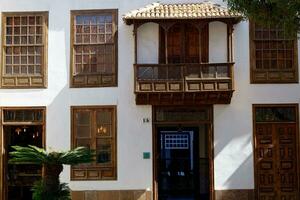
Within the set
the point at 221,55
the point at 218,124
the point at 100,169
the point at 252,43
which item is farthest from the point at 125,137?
the point at 252,43

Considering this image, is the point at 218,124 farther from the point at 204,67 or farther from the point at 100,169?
the point at 100,169

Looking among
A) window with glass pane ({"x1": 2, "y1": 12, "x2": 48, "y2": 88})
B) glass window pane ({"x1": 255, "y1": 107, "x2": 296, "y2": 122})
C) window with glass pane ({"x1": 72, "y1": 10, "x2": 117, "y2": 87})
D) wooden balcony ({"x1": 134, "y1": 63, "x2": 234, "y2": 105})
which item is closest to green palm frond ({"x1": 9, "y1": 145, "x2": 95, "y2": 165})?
wooden balcony ({"x1": 134, "y1": 63, "x2": 234, "y2": 105})

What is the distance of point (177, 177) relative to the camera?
835 inches

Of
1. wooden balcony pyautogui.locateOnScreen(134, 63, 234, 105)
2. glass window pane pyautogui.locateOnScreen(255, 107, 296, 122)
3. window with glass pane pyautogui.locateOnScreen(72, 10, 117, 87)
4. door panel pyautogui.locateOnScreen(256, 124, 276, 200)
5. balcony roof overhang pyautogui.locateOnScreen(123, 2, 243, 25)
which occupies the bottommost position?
door panel pyautogui.locateOnScreen(256, 124, 276, 200)

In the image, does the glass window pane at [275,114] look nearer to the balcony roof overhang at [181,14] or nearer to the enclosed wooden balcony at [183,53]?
the enclosed wooden balcony at [183,53]

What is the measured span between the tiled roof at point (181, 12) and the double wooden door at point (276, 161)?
370cm

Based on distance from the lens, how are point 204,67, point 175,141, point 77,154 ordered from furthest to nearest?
1. point 175,141
2. point 204,67
3. point 77,154

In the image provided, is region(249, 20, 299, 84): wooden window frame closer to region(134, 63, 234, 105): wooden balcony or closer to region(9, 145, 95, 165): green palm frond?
region(134, 63, 234, 105): wooden balcony

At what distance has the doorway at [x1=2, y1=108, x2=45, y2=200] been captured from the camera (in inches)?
661

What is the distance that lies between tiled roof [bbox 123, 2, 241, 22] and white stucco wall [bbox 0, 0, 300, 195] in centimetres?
51

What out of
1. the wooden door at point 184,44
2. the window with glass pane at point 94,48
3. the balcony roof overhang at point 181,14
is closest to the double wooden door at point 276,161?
the wooden door at point 184,44

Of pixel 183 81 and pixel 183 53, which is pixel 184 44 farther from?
pixel 183 81

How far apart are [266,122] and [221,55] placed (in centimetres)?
253

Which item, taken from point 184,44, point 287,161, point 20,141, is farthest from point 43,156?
point 287,161
